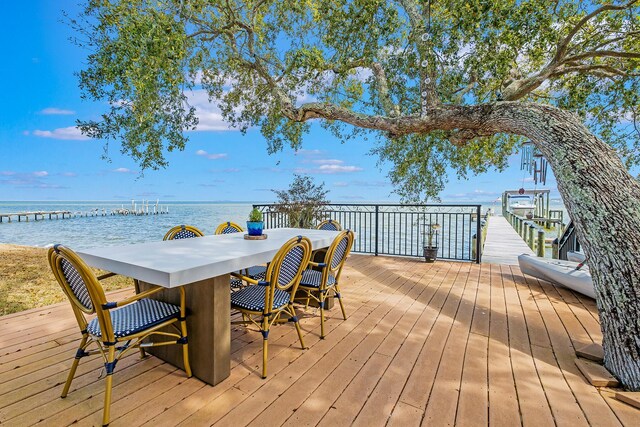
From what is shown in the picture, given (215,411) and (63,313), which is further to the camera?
(63,313)

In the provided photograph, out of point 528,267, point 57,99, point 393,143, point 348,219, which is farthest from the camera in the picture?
point 57,99

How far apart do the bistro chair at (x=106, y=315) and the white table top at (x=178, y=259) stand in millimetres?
154

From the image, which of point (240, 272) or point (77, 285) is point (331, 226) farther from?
point (77, 285)

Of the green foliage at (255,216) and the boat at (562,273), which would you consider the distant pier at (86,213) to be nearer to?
the green foliage at (255,216)

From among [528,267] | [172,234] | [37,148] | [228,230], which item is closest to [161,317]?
[172,234]

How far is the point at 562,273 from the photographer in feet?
12.6

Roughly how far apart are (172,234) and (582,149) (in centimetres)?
372

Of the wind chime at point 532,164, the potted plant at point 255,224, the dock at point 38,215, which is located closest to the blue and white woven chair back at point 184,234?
the potted plant at point 255,224

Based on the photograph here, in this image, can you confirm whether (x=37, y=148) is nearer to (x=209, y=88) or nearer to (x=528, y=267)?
(x=209, y=88)

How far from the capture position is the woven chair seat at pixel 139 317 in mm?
1657

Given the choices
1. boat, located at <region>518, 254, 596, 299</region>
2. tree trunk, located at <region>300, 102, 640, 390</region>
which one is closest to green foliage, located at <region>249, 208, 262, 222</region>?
tree trunk, located at <region>300, 102, 640, 390</region>

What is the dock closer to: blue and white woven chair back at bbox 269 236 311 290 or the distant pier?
the distant pier

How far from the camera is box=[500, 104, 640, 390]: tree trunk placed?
192cm

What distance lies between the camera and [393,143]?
6109mm
